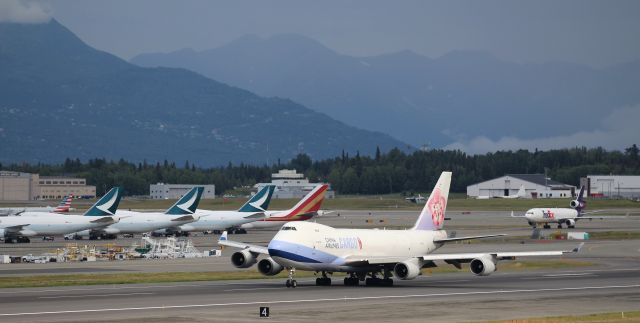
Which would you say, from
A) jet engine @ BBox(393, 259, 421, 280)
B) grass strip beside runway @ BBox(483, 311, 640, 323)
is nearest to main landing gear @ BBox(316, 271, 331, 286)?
jet engine @ BBox(393, 259, 421, 280)

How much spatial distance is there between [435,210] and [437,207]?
30 cm

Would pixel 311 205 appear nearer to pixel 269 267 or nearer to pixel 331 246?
pixel 269 267

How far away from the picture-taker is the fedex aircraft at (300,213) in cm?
10347

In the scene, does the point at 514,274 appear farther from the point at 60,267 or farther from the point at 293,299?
the point at 60,267

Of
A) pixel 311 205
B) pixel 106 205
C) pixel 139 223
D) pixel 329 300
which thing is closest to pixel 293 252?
pixel 329 300

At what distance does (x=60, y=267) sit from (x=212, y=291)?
23.8m

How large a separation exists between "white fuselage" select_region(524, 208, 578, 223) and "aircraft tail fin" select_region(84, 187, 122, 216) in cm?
4946

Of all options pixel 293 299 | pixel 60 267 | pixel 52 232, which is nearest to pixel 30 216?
pixel 52 232

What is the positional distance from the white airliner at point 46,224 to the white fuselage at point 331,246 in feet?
203

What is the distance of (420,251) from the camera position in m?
61.3

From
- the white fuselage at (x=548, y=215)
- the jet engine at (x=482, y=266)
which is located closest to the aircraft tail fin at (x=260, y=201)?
the white fuselage at (x=548, y=215)

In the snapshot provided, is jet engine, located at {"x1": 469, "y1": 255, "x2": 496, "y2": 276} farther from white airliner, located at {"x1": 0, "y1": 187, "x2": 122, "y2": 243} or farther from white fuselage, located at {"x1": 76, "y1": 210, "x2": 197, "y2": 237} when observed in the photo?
white fuselage, located at {"x1": 76, "y1": 210, "x2": 197, "y2": 237}

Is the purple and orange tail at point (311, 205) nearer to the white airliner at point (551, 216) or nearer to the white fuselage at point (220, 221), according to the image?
the white fuselage at point (220, 221)

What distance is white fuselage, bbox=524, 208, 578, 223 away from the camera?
5399 inches
